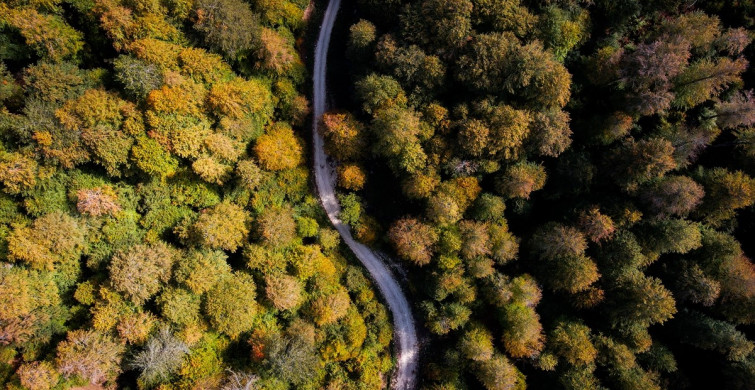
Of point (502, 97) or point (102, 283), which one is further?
point (502, 97)

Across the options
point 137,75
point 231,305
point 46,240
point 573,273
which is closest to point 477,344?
point 573,273

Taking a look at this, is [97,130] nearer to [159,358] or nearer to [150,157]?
[150,157]

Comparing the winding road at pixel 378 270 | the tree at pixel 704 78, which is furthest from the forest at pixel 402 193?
the winding road at pixel 378 270

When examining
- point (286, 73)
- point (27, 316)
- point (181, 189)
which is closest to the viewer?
point (27, 316)

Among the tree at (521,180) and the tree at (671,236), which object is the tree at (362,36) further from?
the tree at (671,236)

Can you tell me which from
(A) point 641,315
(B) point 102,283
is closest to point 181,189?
(B) point 102,283

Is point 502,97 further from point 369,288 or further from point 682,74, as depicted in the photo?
point 369,288
